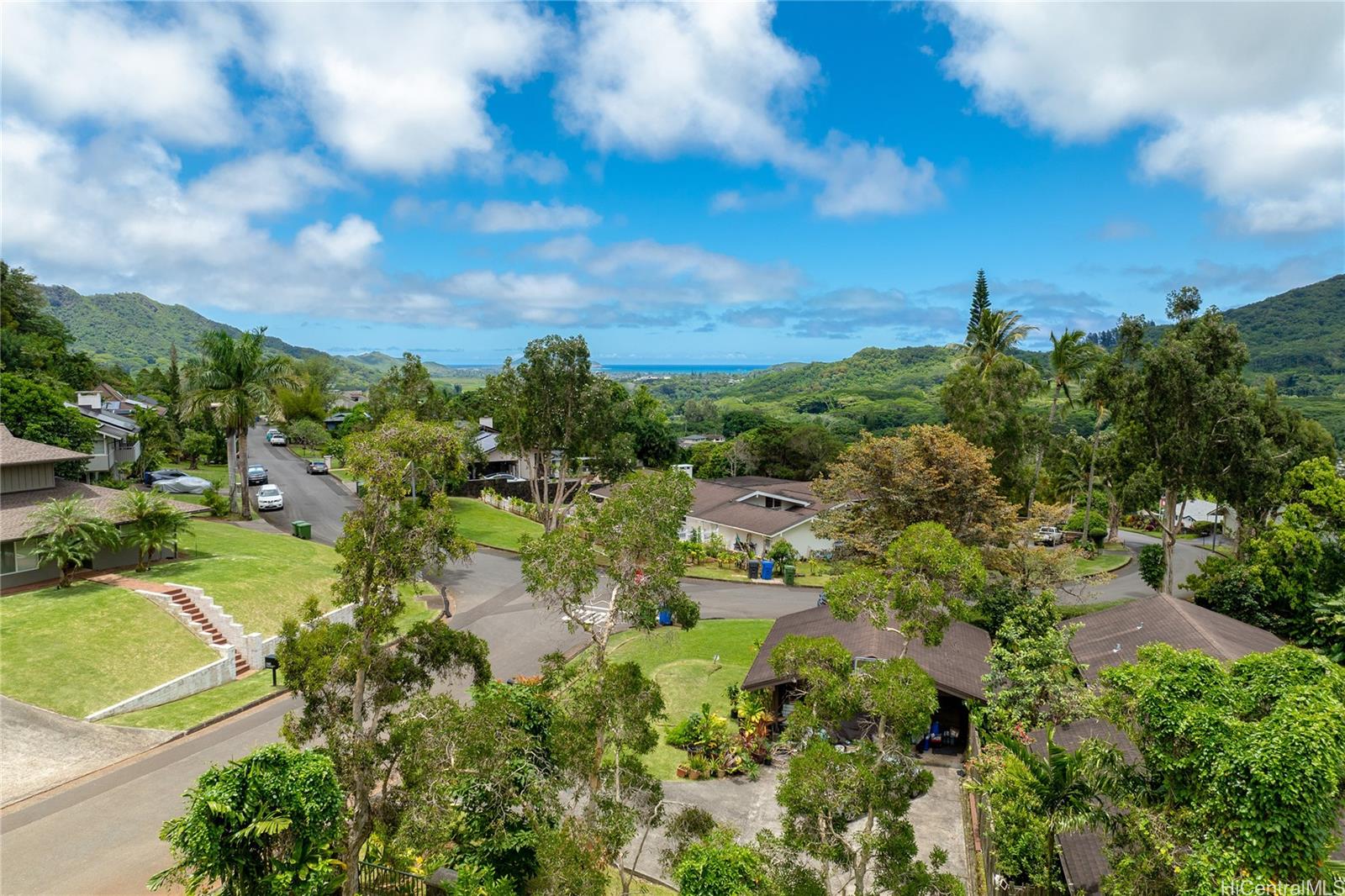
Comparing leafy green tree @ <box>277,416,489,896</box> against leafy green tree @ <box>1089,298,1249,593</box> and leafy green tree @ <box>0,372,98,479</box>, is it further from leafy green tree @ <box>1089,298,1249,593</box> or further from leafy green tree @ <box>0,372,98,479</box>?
leafy green tree @ <box>0,372,98,479</box>

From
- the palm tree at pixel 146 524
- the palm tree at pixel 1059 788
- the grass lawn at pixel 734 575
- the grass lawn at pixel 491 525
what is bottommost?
the grass lawn at pixel 734 575

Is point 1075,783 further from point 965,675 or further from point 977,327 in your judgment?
point 977,327

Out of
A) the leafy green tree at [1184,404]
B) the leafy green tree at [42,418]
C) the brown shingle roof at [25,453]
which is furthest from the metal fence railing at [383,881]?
the leafy green tree at [42,418]

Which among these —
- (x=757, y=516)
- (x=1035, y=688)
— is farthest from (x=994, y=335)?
(x=1035, y=688)

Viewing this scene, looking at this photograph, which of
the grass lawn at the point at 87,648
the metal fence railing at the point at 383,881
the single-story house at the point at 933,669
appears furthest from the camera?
the single-story house at the point at 933,669

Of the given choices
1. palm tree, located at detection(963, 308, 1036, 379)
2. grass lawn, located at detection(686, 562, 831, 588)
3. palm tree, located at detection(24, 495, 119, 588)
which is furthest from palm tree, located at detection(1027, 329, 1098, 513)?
palm tree, located at detection(24, 495, 119, 588)

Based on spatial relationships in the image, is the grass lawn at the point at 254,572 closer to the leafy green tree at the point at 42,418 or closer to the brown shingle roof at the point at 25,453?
the brown shingle roof at the point at 25,453
